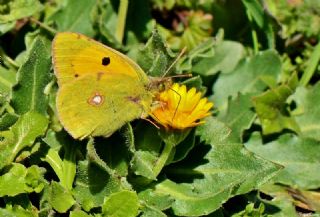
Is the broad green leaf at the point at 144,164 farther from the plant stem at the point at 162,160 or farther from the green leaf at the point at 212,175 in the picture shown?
the green leaf at the point at 212,175

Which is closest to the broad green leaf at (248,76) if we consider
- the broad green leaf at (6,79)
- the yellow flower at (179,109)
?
the yellow flower at (179,109)

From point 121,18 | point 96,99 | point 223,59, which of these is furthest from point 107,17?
point 96,99

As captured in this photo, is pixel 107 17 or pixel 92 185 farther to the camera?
pixel 107 17

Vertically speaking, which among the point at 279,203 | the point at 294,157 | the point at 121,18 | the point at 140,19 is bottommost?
the point at 279,203

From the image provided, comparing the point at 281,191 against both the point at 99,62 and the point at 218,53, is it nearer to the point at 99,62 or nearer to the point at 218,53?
the point at 218,53

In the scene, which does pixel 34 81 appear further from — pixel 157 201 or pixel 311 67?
pixel 311 67

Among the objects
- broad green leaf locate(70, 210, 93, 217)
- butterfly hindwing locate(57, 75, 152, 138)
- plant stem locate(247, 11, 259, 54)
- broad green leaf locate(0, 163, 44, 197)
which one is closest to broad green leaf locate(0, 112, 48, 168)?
broad green leaf locate(0, 163, 44, 197)

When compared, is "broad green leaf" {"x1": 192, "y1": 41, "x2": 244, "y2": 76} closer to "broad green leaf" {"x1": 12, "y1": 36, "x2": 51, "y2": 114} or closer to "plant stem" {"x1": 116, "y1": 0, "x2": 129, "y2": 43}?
"plant stem" {"x1": 116, "y1": 0, "x2": 129, "y2": 43}
